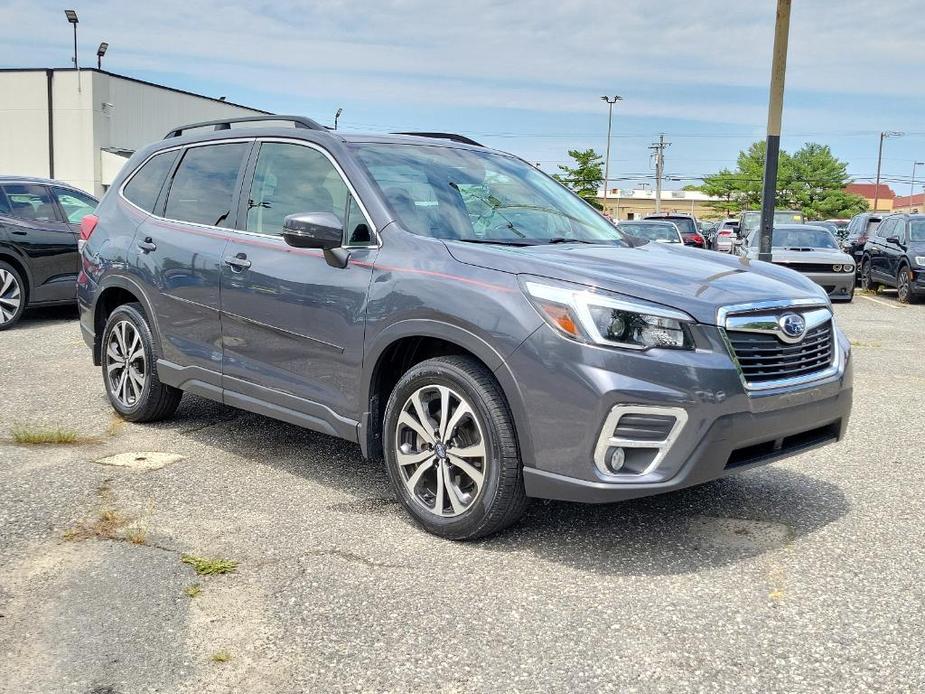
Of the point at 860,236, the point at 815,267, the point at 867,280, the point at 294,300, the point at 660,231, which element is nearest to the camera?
the point at 294,300

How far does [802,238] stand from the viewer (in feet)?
59.7

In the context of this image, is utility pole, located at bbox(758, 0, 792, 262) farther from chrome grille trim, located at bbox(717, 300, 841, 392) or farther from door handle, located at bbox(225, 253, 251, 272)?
door handle, located at bbox(225, 253, 251, 272)

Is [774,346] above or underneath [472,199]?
underneath

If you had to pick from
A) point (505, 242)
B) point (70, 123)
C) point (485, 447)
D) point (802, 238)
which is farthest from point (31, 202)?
point (70, 123)

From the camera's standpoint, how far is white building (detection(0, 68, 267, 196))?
119ft

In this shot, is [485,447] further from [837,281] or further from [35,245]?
[837,281]

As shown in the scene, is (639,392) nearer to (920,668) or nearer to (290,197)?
(920,668)

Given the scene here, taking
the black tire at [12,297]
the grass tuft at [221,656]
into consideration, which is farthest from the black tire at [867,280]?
the grass tuft at [221,656]

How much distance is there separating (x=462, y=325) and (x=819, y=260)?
14.6 m

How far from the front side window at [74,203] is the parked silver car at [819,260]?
34.3 ft

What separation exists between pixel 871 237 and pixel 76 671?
64.5 feet

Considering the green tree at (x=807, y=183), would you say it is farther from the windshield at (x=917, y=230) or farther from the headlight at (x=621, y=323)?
the headlight at (x=621, y=323)

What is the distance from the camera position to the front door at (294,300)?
4453 millimetres

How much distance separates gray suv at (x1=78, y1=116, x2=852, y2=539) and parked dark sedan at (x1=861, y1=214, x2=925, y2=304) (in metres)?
13.5
